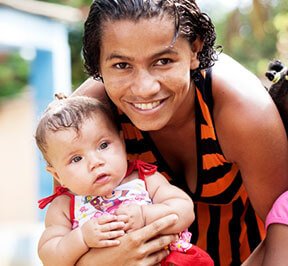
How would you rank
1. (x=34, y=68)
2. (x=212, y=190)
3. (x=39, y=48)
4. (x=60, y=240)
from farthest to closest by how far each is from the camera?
(x=34, y=68) → (x=39, y=48) → (x=212, y=190) → (x=60, y=240)

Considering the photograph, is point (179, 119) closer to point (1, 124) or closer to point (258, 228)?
point (258, 228)

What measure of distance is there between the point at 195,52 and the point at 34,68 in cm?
688

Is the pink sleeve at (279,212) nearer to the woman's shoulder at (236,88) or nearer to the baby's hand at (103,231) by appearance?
the woman's shoulder at (236,88)

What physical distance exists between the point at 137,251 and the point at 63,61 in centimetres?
692

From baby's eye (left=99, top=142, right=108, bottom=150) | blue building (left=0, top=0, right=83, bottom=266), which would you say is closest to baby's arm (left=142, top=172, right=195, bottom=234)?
baby's eye (left=99, top=142, right=108, bottom=150)

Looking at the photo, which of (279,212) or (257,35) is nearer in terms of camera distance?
(279,212)

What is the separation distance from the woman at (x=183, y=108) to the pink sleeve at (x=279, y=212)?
98mm

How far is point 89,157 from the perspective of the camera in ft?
8.49

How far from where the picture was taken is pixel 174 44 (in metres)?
2.64

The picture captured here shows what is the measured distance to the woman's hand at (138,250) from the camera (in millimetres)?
2582

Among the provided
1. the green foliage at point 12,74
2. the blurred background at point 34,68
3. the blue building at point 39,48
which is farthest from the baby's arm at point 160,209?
the green foliage at point 12,74

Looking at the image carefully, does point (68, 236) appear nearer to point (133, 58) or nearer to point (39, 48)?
point (133, 58)

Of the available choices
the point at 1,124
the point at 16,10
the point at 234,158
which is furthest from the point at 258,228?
the point at 1,124

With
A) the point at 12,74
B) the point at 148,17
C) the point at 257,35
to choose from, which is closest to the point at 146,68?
the point at 148,17
